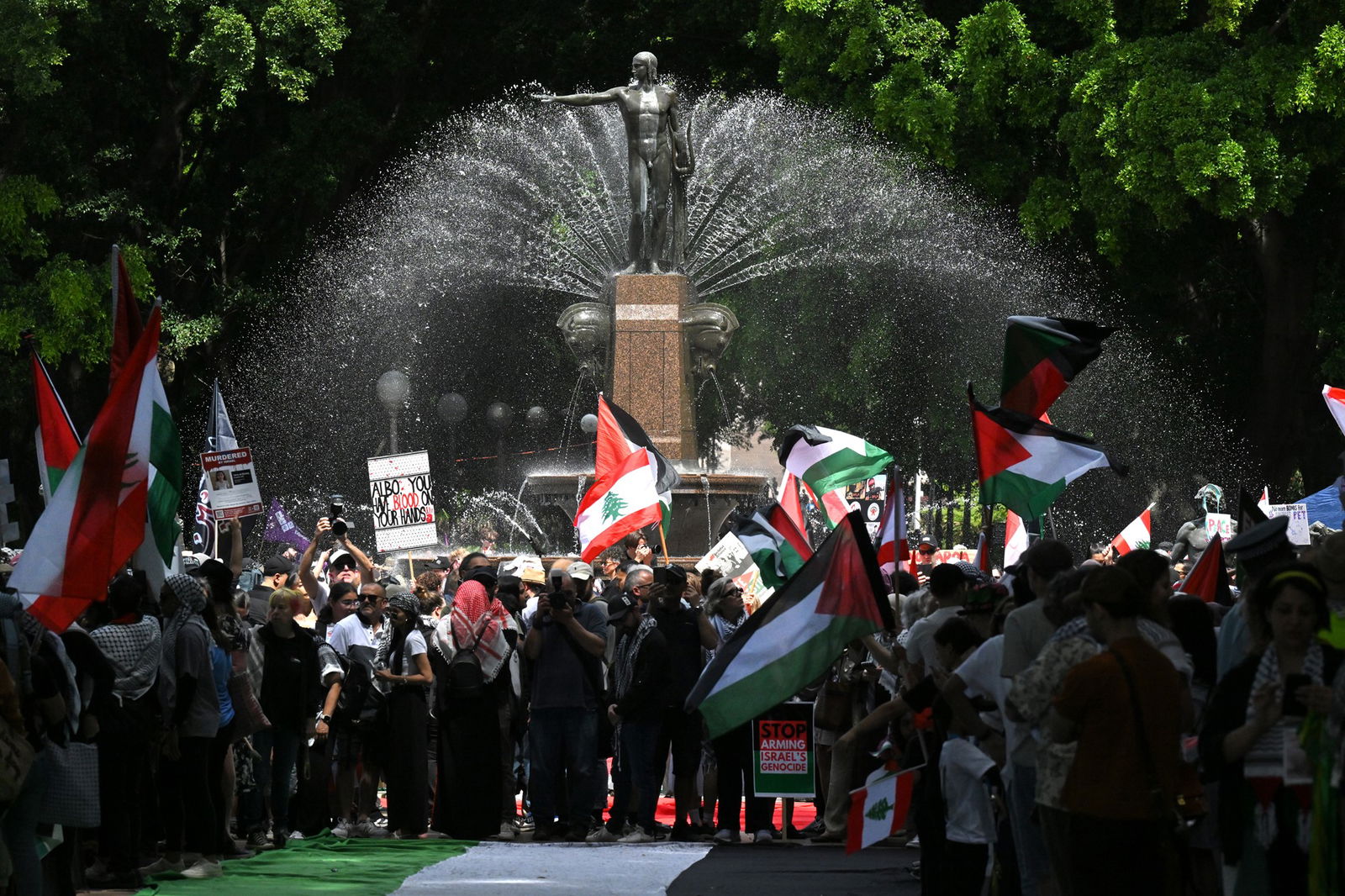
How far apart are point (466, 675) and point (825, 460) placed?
335 cm

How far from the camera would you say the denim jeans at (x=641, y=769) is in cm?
1305

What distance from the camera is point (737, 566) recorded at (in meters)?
17.0

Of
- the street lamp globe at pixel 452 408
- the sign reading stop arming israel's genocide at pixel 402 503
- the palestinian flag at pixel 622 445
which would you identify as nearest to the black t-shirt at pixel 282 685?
the palestinian flag at pixel 622 445

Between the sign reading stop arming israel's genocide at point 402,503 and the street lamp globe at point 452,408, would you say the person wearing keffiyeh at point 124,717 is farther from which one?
the street lamp globe at point 452,408

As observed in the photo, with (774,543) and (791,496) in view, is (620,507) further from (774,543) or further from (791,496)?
(774,543)

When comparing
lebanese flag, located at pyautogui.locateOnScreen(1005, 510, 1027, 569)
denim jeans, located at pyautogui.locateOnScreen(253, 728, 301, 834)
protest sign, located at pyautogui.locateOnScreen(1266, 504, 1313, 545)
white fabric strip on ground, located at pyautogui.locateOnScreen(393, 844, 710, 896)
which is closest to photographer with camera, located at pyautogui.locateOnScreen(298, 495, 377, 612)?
denim jeans, located at pyautogui.locateOnScreen(253, 728, 301, 834)

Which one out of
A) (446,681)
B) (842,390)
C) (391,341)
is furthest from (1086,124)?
(446,681)

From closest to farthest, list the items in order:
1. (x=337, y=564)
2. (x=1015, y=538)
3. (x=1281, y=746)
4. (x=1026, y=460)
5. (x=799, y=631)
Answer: (x=1281, y=746)
(x=799, y=631)
(x=1026, y=460)
(x=337, y=564)
(x=1015, y=538)

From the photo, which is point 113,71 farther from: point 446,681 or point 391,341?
point 446,681

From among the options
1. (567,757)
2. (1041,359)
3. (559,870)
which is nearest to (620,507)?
(567,757)

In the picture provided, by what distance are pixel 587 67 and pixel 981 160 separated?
772cm

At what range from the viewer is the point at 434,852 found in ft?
40.5

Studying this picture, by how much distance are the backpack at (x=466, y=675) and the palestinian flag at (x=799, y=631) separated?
4.39 meters

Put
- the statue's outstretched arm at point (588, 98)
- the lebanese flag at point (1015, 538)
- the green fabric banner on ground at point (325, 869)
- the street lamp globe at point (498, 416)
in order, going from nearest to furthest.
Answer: the green fabric banner on ground at point (325, 869)
the lebanese flag at point (1015, 538)
the statue's outstretched arm at point (588, 98)
the street lamp globe at point (498, 416)
